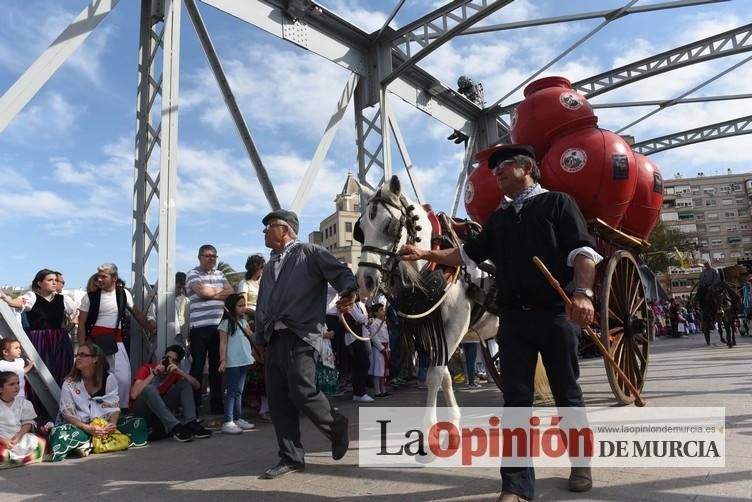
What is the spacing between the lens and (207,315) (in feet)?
20.0

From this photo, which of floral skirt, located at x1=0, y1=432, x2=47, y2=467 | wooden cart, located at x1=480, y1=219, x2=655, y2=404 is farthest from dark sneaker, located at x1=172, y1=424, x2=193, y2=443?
wooden cart, located at x1=480, y1=219, x2=655, y2=404

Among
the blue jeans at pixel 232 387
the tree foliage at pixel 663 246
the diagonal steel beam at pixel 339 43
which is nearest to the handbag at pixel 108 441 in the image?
the blue jeans at pixel 232 387

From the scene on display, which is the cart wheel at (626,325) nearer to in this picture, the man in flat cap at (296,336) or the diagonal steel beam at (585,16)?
the man in flat cap at (296,336)

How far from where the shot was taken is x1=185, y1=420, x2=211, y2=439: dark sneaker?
5212mm

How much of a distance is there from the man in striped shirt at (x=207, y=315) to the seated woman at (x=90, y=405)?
3.14 feet

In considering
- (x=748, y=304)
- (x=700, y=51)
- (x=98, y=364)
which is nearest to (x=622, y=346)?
(x=98, y=364)

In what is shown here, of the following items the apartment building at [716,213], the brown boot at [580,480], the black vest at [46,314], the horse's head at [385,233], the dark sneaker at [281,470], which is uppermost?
the apartment building at [716,213]

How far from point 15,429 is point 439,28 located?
7.84 metres

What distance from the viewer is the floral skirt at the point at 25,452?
4344 millimetres

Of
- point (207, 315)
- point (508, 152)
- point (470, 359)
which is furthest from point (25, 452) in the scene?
point (470, 359)

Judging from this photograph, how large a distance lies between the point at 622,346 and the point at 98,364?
16.6ft

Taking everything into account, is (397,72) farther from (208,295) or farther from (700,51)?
(700,51)

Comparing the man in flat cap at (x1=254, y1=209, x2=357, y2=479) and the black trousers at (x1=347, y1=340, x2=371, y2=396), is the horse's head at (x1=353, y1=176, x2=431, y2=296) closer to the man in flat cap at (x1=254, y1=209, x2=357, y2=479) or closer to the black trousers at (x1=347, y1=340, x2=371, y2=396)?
the man in flat cap at (x1=254, y1=209, x2=357, y2=479)

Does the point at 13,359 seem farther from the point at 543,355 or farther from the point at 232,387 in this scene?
the point at 543,355
